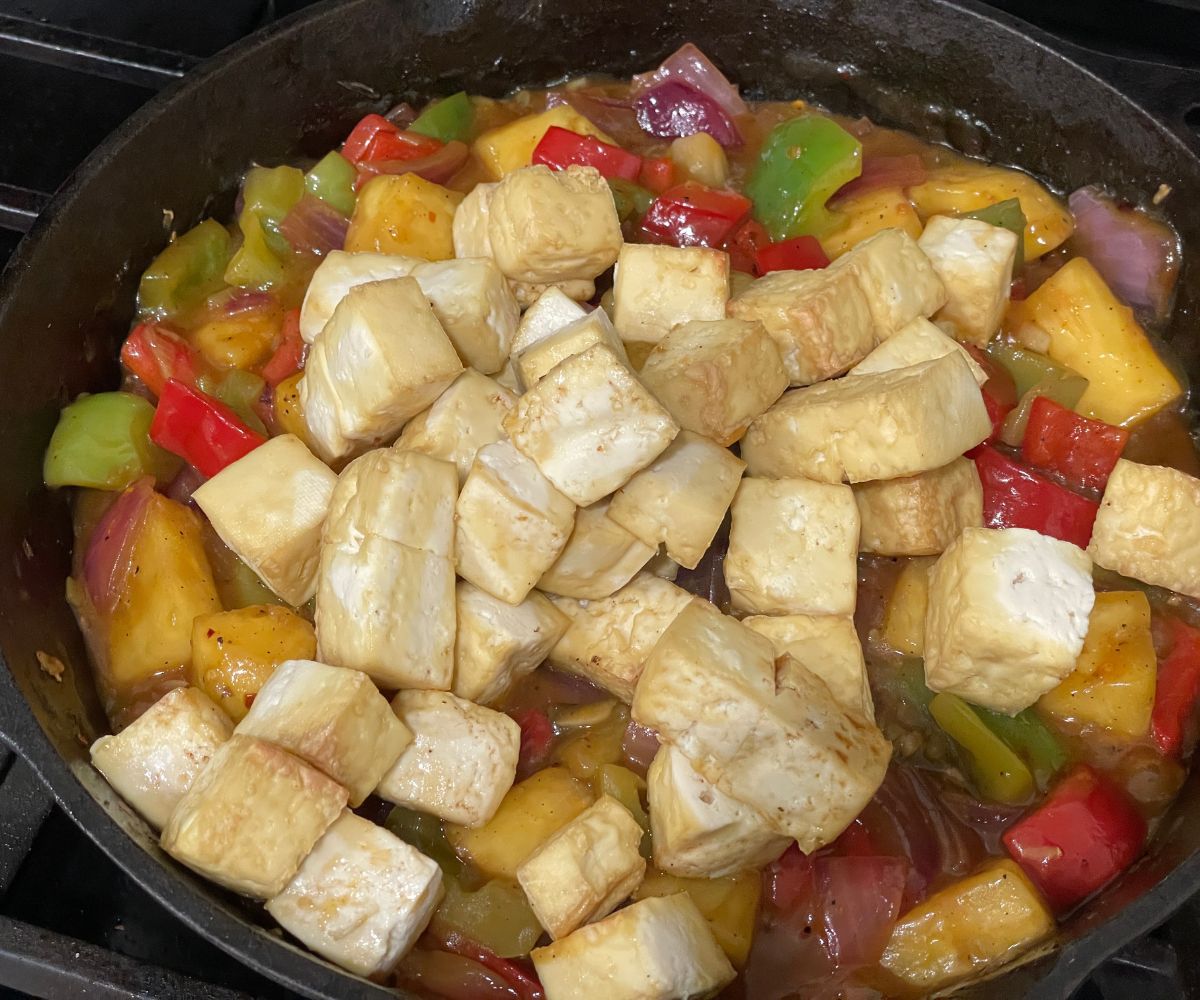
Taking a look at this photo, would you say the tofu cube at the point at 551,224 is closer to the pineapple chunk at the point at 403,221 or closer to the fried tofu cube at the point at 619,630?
the pineapple chunk at the point at 403,221

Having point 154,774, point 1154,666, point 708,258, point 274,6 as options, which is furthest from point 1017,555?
point 274,6

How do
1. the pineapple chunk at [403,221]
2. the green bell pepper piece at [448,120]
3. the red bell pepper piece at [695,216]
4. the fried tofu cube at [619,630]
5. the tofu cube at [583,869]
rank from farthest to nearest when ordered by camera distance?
the green bell pepper piece at [448,120] → the red bell pepper piece at [695,216] → the pineapple chunk at [403,221] → the fried tofu cube at [619,630] → the tofu cube at [583,869]

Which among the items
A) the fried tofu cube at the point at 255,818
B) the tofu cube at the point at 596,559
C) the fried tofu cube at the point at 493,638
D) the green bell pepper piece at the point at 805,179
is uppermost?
the green bell pepper piece at the point at 805,179

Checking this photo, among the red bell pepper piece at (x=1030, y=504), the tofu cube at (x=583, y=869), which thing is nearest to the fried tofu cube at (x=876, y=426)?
the red bell pepper piece at (x=1030, y=504)

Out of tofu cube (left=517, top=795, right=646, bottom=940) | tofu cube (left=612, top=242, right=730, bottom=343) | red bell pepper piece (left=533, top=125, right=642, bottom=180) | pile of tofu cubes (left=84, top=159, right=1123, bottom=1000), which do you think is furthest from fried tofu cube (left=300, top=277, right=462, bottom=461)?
tofu cube (left=517, top=795, right=646, bottom=940)

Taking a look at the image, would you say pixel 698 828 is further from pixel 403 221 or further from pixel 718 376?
pixel 403 221

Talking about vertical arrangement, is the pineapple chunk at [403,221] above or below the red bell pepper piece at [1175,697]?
above
